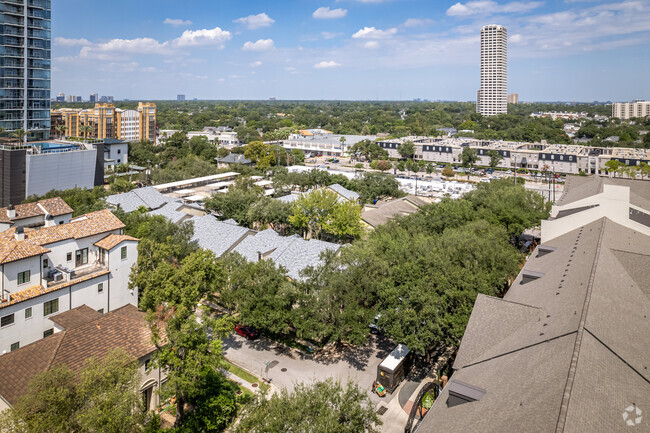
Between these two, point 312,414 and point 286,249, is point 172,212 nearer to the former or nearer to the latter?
point 286,249

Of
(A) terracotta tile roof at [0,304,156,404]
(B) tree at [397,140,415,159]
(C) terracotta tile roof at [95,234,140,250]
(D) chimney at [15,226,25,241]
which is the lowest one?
(A) terracotta tile roof at [0,304,156,404]

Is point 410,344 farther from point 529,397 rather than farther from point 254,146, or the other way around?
point 254,146

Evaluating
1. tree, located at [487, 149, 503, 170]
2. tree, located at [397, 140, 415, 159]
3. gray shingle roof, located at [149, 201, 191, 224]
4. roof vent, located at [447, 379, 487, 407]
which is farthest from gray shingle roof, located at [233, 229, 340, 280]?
tree, located at [397, 140, 415, 159]

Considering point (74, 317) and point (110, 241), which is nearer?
point (74, 317)

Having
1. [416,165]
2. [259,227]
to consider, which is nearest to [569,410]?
[259,227]

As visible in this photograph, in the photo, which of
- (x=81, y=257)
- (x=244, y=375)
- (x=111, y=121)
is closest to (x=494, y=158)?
(x=244, y=375)

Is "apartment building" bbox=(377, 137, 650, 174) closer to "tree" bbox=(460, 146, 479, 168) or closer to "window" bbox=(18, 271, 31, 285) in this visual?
"tree" bbox=(460, 146, 479, 168)
